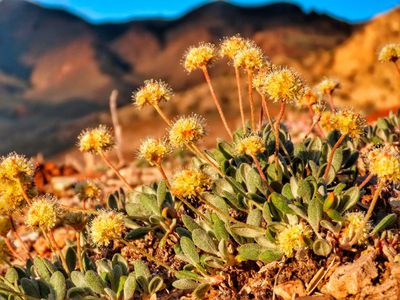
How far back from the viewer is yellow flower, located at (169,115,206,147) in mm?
4172

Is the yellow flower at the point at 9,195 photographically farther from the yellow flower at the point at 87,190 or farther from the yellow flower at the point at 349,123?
the yellow flower at the point at 349,123

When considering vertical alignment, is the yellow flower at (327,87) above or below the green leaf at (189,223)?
above

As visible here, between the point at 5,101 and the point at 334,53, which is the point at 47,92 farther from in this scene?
the point at 334,53

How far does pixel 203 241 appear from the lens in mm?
4074

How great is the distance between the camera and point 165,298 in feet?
13.9

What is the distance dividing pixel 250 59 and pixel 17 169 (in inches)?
73.2

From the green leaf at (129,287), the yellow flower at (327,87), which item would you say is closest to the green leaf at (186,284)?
the green leaf at (129,287)

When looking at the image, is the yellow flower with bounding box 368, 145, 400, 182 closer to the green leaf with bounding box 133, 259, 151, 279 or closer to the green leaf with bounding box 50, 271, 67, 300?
the green leaf with bounding box 133, 259, 151, 279

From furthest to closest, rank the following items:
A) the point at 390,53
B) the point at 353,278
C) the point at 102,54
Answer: the point at 102,54 → the point at 390,53 → the point at 353,278

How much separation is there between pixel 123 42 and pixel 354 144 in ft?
426

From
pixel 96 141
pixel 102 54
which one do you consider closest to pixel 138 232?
pixel 96 141

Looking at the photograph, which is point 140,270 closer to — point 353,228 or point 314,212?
point 314,212

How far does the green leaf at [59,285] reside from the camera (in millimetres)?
4055

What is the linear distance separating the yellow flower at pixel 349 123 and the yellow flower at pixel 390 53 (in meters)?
1.72
